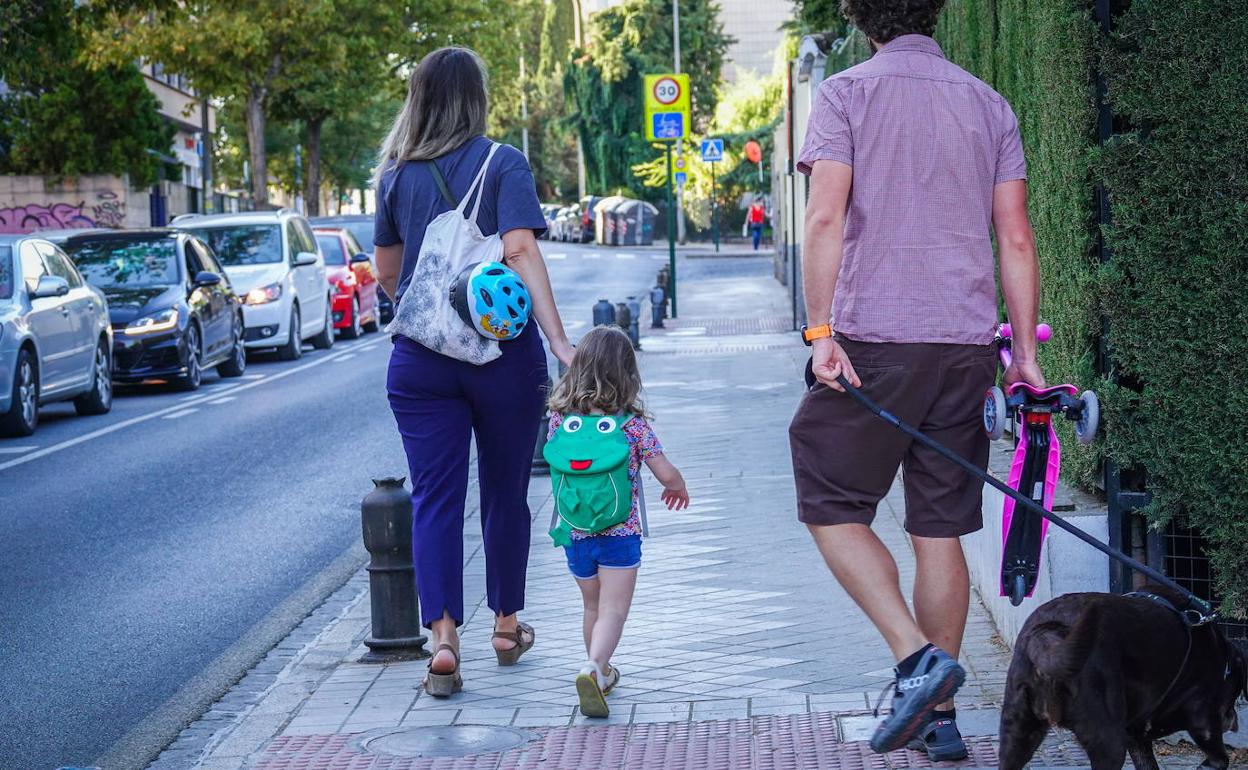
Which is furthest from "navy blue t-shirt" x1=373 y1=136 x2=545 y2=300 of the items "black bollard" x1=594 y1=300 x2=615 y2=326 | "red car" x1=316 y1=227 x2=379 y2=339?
"red car" x1=316 y1=227 x2=379 y2=339

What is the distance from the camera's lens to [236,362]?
2100 cm

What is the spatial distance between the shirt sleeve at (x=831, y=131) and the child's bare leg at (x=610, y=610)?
1.62m

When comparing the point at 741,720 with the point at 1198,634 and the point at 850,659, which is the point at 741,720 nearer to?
the point at 850,659

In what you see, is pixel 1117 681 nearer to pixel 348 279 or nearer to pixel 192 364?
pixel 192 364

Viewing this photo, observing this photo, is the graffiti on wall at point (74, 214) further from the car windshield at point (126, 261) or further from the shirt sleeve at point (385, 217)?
the shirt sleeve at point (385, 217)

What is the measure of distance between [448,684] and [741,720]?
1.03 metres

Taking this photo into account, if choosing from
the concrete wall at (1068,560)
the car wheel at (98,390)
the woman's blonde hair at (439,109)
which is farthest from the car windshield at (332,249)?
the concrete wall at (1068,560)

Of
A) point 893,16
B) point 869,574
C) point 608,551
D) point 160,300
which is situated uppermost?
point 893,16

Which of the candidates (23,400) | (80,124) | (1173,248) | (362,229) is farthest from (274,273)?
(1173,248)

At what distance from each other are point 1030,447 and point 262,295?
740 inches

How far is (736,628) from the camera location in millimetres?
6672

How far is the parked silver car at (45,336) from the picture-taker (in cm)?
1466

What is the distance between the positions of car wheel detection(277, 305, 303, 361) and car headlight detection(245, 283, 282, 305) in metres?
0.51

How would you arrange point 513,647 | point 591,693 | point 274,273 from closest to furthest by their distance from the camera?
point 591,693
point 513,647
point 274,273
